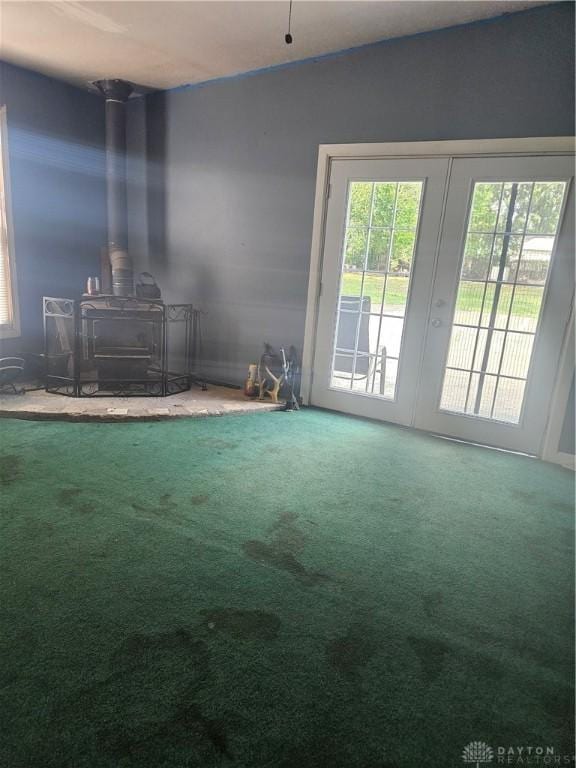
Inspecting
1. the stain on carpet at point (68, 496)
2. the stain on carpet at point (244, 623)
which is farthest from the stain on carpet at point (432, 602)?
the stain on carpet at point (68, 496)

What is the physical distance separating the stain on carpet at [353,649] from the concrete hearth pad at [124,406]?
2380mm

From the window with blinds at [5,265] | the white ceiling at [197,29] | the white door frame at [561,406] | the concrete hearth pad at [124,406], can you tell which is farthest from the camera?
the window with blinds at [5,265]

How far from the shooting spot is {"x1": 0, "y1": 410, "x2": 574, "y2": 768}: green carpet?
50.6 inches

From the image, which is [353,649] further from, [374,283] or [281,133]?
[281,133]

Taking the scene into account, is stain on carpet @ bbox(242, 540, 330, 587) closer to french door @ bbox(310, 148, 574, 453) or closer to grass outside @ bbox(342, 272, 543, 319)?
french door @ bbox(310, 148, 574, 453)

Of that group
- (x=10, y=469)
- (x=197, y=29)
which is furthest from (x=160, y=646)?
(x=197, y=29)

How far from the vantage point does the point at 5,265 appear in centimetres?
407

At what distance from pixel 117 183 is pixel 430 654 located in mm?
4616

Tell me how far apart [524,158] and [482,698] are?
10.2 feet

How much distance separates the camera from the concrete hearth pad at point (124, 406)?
348cm

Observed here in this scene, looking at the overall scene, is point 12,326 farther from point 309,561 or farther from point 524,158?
point 524,158

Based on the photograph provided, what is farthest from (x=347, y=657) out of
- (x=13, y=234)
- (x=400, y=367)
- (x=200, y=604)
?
(x=13, y=234)

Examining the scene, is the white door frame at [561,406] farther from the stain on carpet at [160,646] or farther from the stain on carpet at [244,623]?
the stain on carpet at [160,646]

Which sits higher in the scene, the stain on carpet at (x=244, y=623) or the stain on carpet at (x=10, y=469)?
the stain on carpet at (x=10, y=469)
